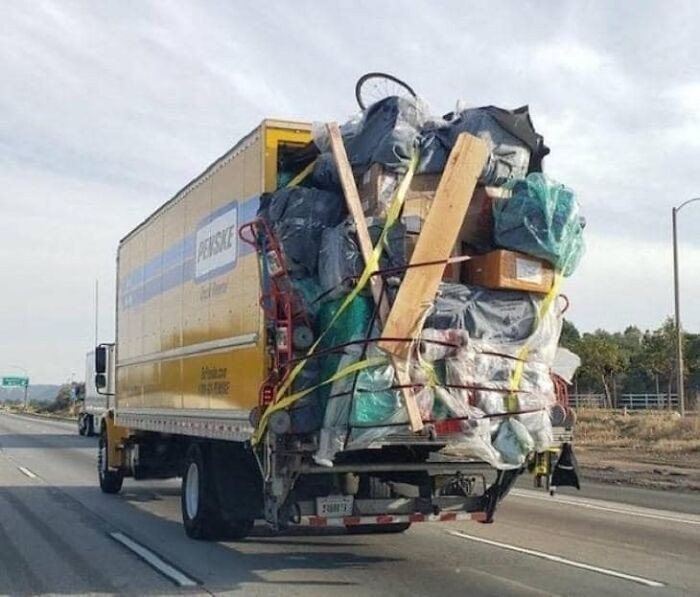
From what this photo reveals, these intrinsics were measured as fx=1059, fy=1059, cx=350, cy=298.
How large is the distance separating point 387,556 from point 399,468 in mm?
1724

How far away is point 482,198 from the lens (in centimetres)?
938

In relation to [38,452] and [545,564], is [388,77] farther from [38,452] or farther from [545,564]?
[38,452]

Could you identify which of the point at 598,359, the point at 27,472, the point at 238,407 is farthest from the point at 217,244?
the point at 598,359

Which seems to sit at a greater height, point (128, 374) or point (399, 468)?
point (128, 374)

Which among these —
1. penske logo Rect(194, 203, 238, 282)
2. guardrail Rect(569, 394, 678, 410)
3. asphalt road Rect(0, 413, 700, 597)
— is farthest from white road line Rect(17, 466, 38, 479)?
guardrail Rect(569, 394, 678, 410)

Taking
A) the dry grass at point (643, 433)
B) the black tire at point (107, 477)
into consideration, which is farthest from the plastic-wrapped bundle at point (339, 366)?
the dry grass at point (643, 433)

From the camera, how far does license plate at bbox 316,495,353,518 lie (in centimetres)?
937

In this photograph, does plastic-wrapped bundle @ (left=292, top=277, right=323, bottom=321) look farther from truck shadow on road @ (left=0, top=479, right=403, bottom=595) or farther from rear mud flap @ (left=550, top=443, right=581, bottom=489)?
rear mud flap @ (left=550, top=443, right=581, bottom=489)

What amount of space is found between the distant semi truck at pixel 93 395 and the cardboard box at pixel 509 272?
1107 centimetres

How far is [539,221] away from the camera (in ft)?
30.0

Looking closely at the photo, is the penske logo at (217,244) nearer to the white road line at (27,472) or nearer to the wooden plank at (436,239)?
the wooden plank at (436,239)

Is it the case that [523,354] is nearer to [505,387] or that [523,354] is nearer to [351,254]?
[505,387]

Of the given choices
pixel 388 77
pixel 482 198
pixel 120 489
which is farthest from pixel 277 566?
pixel 120 489

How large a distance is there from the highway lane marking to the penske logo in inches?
283
